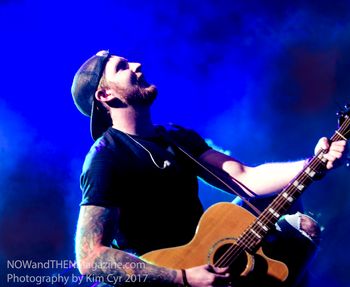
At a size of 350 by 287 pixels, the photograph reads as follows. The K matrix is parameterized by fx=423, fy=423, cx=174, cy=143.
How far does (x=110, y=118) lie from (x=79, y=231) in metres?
1.03

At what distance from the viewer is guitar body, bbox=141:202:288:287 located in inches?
89.6

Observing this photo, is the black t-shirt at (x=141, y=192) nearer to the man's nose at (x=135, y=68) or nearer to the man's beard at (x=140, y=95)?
the man's beard at (x=140, y=95)

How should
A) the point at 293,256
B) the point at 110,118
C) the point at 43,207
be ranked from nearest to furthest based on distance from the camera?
the point at 293,256 < the point at 110,118 < the point at 43,207

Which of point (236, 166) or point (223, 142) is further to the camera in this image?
point (223, 142)

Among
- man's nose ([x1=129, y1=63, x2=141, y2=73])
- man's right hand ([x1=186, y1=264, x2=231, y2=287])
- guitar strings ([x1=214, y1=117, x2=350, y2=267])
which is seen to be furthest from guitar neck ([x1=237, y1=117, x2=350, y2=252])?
man's nose ([x1=129, y1=63, x2=141, y2=73])

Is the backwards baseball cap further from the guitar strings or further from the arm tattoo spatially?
the guitar strings

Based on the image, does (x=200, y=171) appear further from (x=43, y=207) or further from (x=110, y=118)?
(x=43, y=207)

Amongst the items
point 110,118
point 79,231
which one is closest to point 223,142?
point 110,118

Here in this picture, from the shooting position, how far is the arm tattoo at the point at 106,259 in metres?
2.30

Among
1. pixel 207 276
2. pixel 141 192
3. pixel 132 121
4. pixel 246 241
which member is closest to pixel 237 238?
pixel 246 241

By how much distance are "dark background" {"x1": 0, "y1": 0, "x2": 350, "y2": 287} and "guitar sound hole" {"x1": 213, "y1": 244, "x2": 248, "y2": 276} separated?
232cm

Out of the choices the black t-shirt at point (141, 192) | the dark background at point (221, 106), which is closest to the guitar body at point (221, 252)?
the black t-shirt at point (141, 192)

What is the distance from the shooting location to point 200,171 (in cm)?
303

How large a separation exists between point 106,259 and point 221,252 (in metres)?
0.64
